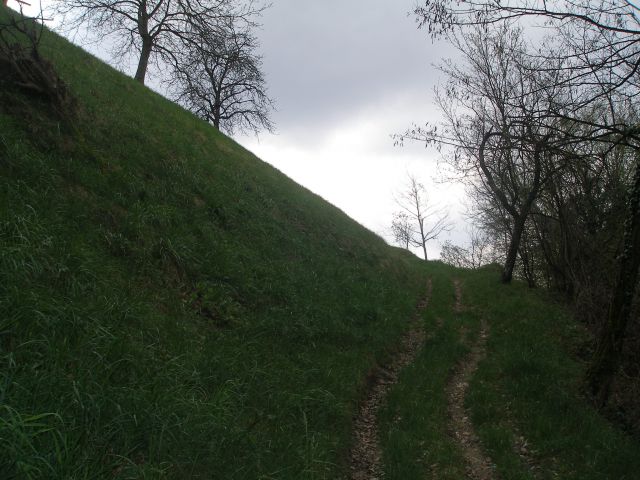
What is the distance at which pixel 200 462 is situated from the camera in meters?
3.62

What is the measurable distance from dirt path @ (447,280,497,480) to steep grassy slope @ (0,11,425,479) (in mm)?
1651

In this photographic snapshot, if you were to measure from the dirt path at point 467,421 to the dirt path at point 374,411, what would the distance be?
1.13 meters

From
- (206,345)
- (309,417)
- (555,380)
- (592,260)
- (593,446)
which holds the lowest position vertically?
(309,417)

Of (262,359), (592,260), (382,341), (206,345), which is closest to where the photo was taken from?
(206,345)

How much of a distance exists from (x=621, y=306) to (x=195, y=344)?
6.86m

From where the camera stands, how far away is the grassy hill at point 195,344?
3436mm

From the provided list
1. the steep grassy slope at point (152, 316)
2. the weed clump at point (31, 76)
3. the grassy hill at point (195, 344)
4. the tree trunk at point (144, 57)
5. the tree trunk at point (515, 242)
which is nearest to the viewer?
the steep grassy slope at point (152, 316)

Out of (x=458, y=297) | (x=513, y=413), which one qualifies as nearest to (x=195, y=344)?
(x=513, y=413)

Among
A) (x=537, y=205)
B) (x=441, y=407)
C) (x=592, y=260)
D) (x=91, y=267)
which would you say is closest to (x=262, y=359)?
(x=91, y=267)

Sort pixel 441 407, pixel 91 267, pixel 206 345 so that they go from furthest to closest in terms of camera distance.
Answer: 1. pixel 441 407
2. pixel 206 345
3. pixel 91 267

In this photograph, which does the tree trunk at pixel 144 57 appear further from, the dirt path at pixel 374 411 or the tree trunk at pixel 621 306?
the tree trunk at pixel 621 306

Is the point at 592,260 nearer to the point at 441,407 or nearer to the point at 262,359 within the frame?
the point at 441,407

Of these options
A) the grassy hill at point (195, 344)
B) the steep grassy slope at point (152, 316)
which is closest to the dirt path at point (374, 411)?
the grassy hill at point (195, 344)

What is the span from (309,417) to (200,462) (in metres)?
2.44
